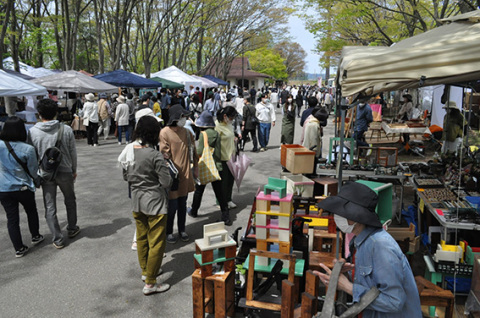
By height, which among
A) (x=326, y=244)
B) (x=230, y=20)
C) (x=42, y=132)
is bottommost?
(x=326, y=244)

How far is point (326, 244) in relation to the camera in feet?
14.8

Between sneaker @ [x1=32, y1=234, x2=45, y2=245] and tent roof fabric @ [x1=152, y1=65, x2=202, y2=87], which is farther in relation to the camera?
tent roof fabric @ [x1=152, y1=65, x2=202, y2=87]

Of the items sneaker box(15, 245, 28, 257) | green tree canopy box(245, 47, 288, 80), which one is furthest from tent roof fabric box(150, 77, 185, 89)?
green tree canopy box(245, 47, 288, 80)

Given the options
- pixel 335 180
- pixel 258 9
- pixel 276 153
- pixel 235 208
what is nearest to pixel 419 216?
pixel 335 180

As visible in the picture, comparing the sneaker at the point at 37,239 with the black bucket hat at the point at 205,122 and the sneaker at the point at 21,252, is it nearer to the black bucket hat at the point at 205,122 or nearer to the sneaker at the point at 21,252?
the sneaker at the point at 21,252

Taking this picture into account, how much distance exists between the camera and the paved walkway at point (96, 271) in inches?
155

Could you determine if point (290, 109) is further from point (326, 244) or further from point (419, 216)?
point (326, 244)

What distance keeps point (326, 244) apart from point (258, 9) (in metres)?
27.8

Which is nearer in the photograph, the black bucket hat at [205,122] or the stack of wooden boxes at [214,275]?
the stack of wooden boxes at [214,275]

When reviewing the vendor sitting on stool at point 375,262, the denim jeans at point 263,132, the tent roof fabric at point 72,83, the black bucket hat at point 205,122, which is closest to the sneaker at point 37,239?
the black bucket hat at point 205,122

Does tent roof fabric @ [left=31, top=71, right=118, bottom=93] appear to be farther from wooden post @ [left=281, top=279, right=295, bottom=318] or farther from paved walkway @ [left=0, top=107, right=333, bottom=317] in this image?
wooden post @ [left=281, top=279, right=295, bottom=318]

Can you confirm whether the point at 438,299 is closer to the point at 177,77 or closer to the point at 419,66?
the point at 419,66

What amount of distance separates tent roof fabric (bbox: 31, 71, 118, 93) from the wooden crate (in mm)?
9233

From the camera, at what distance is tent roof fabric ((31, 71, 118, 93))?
13.2 m
